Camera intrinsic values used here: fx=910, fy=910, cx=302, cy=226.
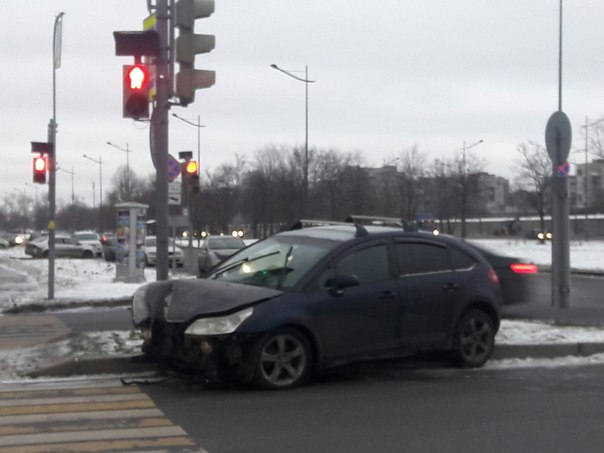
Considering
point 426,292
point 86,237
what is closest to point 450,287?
point 426,292

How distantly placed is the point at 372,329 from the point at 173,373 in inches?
86.8

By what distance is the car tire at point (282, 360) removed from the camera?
883cm

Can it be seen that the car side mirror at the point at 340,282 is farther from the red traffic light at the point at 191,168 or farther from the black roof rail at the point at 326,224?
the red traffic light at the point at 191,168

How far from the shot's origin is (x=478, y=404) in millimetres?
8516

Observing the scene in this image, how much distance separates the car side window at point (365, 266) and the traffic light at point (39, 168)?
12.6 metres

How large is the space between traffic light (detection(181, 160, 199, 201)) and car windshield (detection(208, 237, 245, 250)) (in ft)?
38.3

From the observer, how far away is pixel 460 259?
34.7 feet

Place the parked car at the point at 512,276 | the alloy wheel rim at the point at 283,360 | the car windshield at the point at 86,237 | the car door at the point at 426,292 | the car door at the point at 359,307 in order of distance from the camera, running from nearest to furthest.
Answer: the alloy wheel rim at the point at 283,360 < the car door at the point at 359,307 < the car door at the point at 426,292 < the parked car at the point at 512,276 < the car windshield at the point at 86,237

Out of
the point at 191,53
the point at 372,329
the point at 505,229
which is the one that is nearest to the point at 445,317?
the point at 372,329

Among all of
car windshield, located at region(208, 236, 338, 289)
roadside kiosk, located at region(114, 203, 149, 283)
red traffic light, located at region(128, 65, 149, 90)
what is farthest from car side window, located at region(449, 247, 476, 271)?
roadside kiosk, located at region(114, 203, 149, 283)

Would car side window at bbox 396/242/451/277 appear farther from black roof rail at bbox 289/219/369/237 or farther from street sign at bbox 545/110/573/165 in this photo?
street sign at bbox 545/110/573/165

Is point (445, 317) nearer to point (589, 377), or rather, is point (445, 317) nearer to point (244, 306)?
point (589, 377)

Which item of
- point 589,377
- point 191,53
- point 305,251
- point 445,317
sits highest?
point 191,53

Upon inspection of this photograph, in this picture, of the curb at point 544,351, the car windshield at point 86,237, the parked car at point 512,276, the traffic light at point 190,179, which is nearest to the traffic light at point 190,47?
the curb at point 544,351
